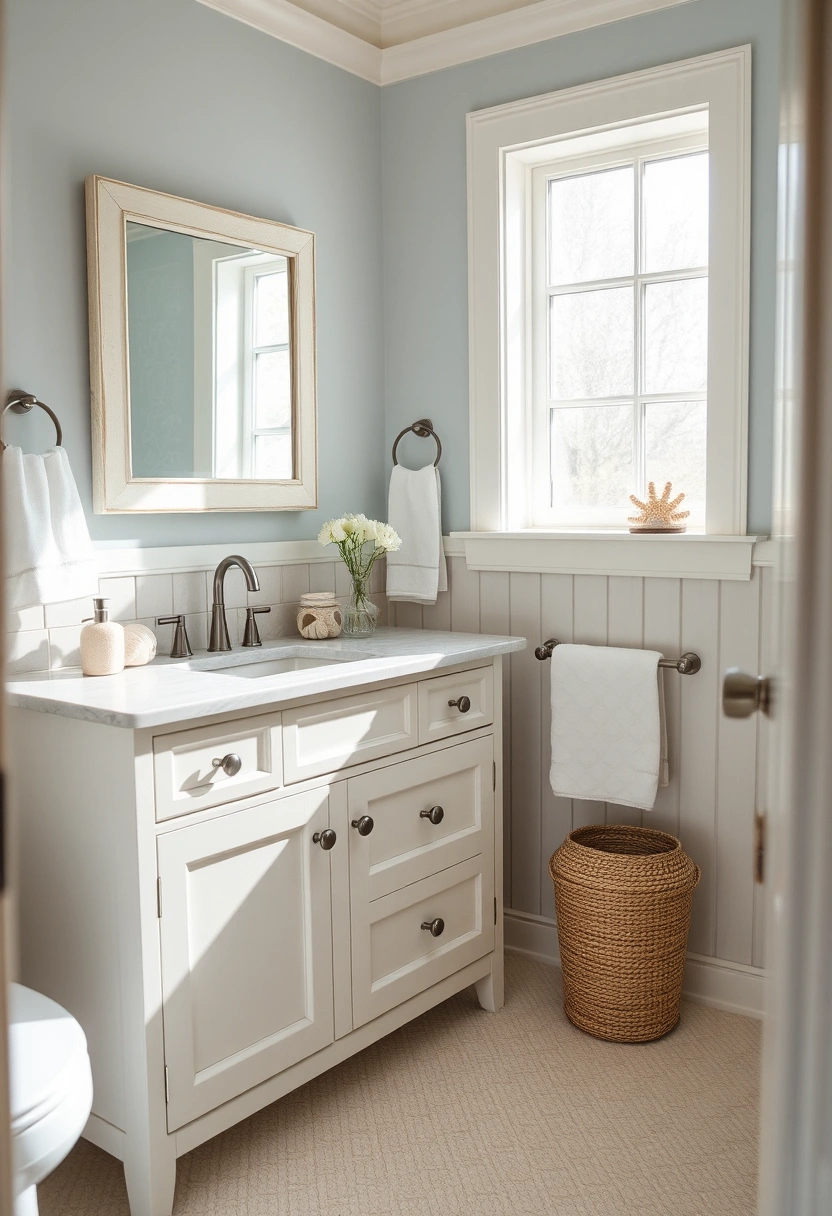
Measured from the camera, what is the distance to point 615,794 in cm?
260

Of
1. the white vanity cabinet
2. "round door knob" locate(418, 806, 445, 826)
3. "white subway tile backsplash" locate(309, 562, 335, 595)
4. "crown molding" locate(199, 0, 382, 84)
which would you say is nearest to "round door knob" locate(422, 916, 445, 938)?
the white vanity cabinet

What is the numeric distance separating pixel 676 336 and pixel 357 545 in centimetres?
97

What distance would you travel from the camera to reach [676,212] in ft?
8.71

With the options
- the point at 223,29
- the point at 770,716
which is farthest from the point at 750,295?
the point at 770,716

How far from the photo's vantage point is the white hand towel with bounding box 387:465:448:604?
2926 mm

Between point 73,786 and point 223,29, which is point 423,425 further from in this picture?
point 73,786

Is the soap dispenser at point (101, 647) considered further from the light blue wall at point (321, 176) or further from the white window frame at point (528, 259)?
the white window frame at point (528, 259)

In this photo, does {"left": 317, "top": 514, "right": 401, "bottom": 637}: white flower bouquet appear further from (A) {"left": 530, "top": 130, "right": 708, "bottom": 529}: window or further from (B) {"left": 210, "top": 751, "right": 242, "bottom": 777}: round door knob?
(B) {"left": 210, "top": 751, "right": 242, "bottom": 777}: round door knob

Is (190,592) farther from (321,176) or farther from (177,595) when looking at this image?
(321,176)

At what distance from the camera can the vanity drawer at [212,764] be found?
1.76m

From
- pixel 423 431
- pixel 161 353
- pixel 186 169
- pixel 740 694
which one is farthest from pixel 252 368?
pixel 740 694

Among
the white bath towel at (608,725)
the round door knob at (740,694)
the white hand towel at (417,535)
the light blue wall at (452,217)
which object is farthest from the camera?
the white hand towel at (417,535)

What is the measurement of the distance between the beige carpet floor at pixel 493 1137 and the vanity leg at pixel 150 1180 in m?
A: 0.07

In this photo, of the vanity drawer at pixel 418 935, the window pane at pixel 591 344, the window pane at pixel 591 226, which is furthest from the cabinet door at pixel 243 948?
the window pane at pixel 591 226
